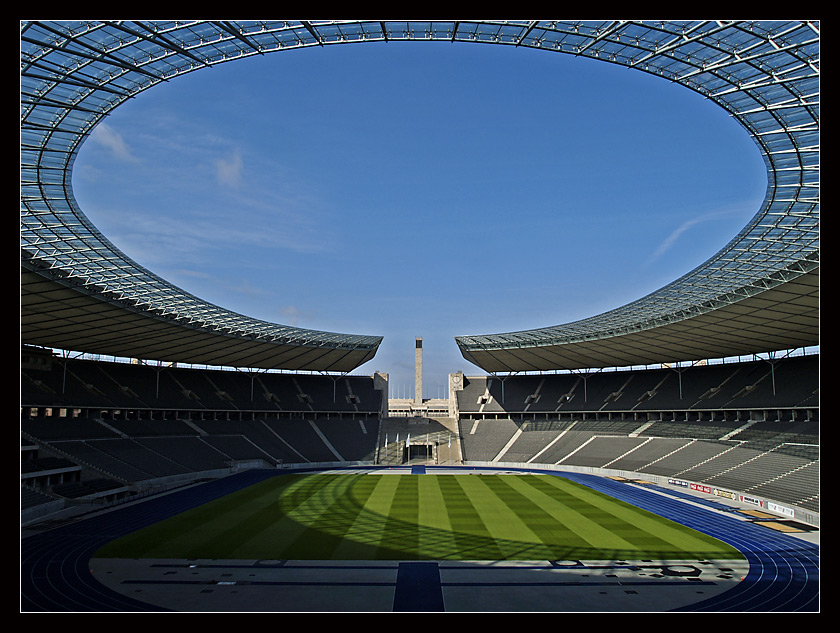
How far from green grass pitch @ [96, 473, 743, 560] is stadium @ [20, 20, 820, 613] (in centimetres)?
30

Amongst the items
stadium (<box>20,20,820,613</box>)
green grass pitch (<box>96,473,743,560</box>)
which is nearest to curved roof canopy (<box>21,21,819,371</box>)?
stadium (<box>20,20,820,613</box>)

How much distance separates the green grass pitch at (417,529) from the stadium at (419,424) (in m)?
0.30

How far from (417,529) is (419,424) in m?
50.7

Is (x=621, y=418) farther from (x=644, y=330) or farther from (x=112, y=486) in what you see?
(x=112, y=486)

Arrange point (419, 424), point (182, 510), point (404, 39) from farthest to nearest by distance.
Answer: point (419, 424), point (182, 510), point (404, 39)

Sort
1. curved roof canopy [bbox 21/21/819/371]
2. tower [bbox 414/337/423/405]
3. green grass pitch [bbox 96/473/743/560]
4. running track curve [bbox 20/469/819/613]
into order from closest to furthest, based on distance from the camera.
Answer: curved roof canopy [bbox 21/21/819/371] → running track curve [bbox 20/469/819/613] → green grass pitch [bbox 96/473/743/560] → tower [bbox 414/337/423/405]

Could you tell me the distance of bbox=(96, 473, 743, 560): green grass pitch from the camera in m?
28.1

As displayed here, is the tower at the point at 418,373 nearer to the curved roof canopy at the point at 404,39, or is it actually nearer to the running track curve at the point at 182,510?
the curved roof canopy at the point at 404,39

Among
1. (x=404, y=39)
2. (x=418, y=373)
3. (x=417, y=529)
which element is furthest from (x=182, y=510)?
(x=418, y=373)

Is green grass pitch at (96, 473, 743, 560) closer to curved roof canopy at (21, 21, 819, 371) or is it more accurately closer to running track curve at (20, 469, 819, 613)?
running track curve at (20, 469, 819, 613)

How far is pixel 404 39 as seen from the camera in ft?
65.1

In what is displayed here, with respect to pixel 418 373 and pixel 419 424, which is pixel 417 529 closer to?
pixel 419 424

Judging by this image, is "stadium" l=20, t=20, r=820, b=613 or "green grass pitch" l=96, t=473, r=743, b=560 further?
"green grass pitch" l=96, t=473, r=743, b=560
